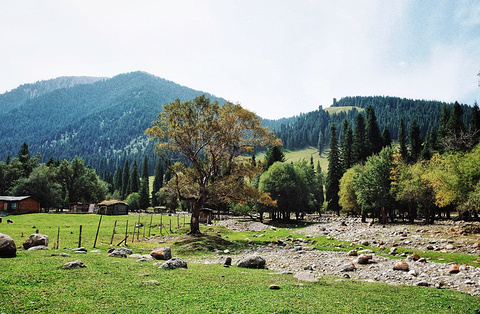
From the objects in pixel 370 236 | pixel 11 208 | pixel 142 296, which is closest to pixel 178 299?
pixel 142 296

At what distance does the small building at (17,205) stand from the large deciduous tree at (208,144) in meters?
59.0

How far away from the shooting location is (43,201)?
8319 centimetres

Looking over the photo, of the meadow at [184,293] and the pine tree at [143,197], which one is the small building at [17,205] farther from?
the meadow at [184,293]

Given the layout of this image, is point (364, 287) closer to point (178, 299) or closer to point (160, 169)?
point (178, 299)

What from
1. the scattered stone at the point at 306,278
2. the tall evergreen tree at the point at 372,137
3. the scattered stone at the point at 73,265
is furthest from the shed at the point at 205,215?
the scattered stone at the point at 73,265

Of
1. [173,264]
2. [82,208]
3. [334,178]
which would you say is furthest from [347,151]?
[82,208]

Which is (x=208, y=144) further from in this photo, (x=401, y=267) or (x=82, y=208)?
(x=82, y=208)

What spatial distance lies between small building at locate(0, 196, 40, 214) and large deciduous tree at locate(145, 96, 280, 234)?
58977 millimetres

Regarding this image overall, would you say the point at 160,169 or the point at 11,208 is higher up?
the point at 160,169

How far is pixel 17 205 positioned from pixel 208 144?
214ft

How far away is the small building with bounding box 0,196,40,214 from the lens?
226 ft

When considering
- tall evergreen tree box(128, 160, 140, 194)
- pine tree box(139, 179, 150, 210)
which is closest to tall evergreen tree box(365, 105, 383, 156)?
pine tree box(139, 179, 150, 210)

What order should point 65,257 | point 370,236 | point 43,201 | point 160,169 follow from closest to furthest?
point 65,257
point 370,236
point 43,201
point 160,169

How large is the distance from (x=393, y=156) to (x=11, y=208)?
3519 inches
